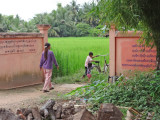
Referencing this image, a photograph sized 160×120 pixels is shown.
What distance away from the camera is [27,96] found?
20.6 ft

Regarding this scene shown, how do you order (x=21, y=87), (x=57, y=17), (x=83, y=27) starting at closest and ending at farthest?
(x=21, y=87) < (x=83, y=27) < (x=57, y=17)

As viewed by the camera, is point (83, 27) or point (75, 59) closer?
point (75, 59)

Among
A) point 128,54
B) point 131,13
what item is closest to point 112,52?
point 128,54

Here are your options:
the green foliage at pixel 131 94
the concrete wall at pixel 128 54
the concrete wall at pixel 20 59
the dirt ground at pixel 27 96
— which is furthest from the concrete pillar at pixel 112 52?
the concrete wall at pixel 20 59

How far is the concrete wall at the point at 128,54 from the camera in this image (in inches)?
239

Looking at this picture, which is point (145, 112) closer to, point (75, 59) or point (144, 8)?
point (144, 8)

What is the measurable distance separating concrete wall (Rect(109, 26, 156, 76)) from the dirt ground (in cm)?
148

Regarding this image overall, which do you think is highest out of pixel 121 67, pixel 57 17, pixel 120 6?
pixel 57 17

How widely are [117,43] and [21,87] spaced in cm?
306

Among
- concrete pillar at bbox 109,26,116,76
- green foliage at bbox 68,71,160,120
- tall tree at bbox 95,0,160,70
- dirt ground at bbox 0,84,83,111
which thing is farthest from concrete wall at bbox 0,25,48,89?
tall tree at bbox 95,0,160,70

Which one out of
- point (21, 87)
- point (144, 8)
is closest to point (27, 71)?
point (21, 87)

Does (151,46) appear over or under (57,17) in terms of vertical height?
under

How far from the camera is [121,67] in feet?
21.1

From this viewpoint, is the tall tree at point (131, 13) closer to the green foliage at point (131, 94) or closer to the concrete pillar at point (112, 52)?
the green foliage at point (131, 94)
